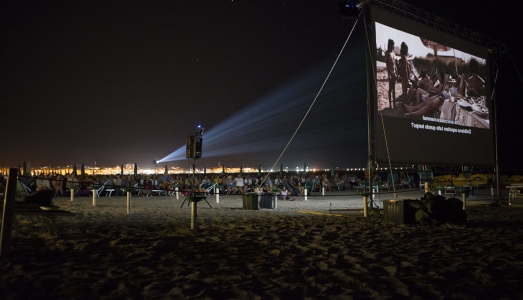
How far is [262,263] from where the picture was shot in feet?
11.6

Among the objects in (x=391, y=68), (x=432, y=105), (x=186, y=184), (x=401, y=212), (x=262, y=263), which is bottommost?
(x=262, y=263)

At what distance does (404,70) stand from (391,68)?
593 mm

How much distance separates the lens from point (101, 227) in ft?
19.1

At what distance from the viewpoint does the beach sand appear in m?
2.68

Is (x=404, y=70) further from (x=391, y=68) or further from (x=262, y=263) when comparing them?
(x=262, y=263)

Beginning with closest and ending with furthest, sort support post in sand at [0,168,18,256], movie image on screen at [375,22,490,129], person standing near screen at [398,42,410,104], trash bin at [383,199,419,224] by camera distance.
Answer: support post in sand at [0,168,18,256], trash bin at [383,199,419,224], movie image on screen at [375,22,490,129], person standing near screen at [398,42,410,104]

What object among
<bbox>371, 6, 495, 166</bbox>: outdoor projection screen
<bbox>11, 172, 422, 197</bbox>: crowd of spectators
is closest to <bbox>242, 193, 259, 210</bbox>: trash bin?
<bbox>11, 172, 422, 197</bbox>: crowd of spectators

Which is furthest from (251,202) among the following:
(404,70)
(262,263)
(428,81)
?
(428,81)

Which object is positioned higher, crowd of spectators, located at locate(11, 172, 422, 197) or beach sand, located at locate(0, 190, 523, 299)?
crowd of spectators, located at locate(11, 172, 422, 197)

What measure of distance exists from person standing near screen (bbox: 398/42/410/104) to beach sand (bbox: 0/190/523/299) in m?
5.08

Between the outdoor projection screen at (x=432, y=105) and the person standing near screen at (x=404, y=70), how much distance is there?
0.05 meters

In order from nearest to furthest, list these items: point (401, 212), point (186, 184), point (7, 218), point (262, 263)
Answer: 1. point (262, 263)
2. point (7, 218)
3. point (401, 212)
4. point (186, 184)

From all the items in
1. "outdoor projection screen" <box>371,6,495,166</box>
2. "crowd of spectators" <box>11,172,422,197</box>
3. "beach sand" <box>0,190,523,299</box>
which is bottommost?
"beach sand" <box>0,190,523,299</box>

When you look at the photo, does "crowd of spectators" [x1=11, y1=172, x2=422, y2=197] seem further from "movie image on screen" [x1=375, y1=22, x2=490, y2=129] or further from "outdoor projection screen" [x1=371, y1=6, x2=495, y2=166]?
"movie image on screen" [x1=375, y1=22, x2=490, y2=129]
